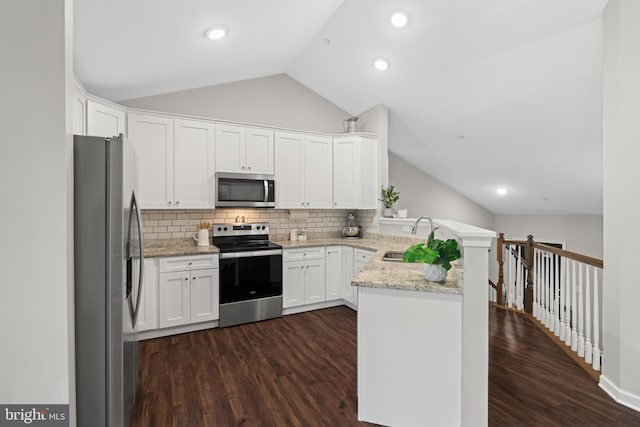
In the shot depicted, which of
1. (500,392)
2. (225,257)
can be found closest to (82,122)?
(225,257)

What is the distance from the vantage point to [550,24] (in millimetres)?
2514

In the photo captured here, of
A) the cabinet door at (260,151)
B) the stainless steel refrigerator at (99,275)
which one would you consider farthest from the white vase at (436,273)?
the cabinet door at (260,151)

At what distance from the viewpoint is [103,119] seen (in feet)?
9.20

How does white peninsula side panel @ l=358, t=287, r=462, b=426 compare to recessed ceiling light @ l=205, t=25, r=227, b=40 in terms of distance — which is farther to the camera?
recessed ceiling light @ l=205, t=25, r=227, b=40

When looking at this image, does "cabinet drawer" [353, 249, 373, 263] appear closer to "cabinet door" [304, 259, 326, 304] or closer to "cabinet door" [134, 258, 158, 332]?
"cabinet door" [304, 259, 326, 304]

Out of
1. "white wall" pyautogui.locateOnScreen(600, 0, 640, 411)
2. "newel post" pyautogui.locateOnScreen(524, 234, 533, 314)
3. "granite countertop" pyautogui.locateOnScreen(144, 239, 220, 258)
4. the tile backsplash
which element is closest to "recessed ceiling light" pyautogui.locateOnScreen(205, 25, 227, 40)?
the tile backsplash

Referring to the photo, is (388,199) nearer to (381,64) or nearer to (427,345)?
(381,64)

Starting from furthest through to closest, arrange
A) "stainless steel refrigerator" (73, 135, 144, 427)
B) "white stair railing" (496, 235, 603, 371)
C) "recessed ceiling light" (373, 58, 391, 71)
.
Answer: "recessed ceiling light" (373, 58, 391, 71) < "white stair railing" (496, 235, 603, 371) < "stainless steel refrigerator" (73, 135, 144, 427)

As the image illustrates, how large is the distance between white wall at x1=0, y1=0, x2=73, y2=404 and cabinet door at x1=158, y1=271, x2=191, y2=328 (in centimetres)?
195

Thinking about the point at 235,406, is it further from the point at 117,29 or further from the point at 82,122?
the point at 117,29

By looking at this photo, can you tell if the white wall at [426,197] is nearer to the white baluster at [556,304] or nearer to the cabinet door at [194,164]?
the white baluster at [556,304]

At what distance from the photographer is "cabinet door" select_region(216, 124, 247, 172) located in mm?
3705

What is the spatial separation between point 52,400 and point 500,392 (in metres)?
2.67

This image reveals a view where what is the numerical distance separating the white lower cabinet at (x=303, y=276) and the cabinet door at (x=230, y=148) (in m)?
1.28
